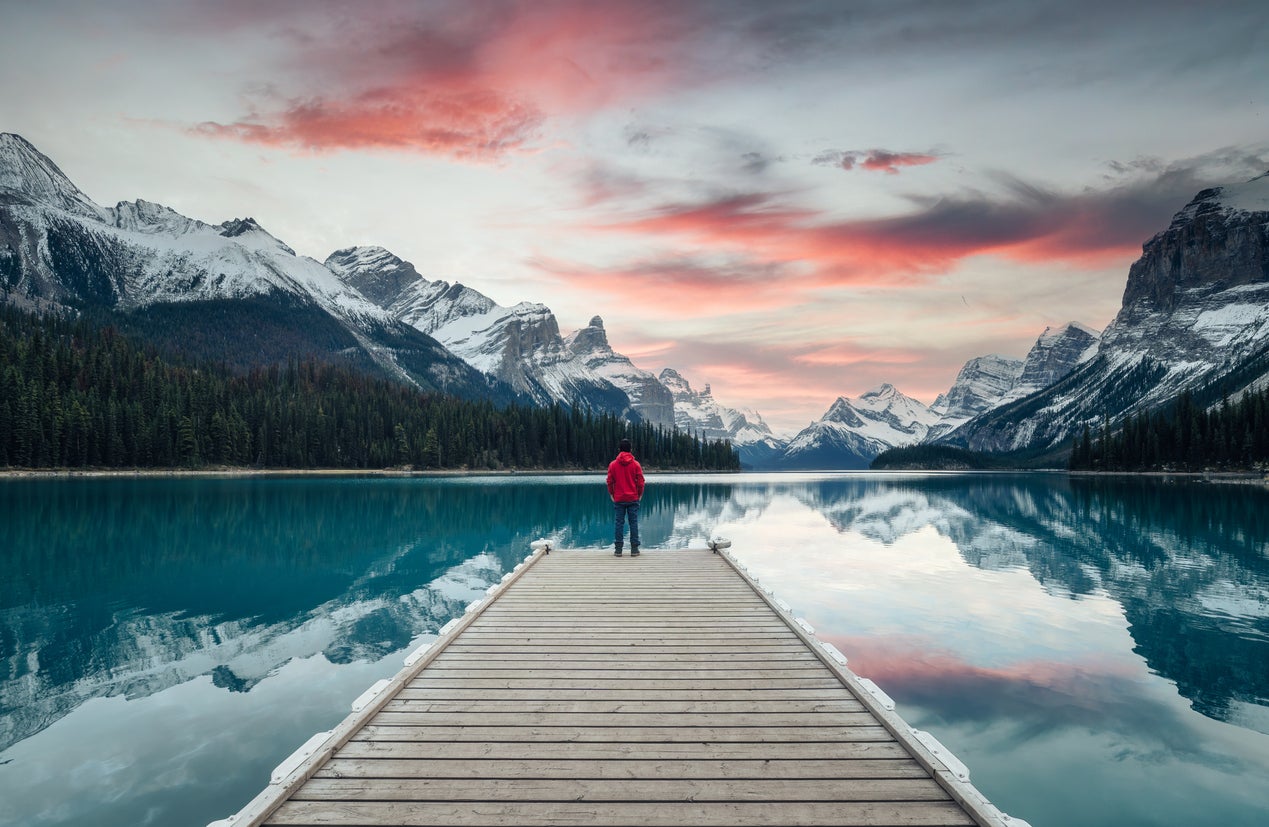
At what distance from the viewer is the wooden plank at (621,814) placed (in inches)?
228

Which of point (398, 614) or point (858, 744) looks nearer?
point (858, 744)

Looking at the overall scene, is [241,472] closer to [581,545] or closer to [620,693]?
[581,545]

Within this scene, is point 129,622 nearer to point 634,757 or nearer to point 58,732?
point 58,732

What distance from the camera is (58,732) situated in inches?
452

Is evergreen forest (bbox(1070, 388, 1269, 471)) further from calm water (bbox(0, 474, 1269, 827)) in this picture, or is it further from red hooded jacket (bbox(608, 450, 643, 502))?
red hooded jacket (bbox(608, 450, 643, 502))

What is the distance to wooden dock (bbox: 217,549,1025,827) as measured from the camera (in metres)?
6.00

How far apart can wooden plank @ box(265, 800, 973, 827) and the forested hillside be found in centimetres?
11664

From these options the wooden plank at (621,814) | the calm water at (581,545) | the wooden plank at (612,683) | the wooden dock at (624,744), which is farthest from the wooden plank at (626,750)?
the calm water at (581,545)

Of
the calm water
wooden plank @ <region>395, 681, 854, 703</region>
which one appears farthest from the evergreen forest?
wooden plank @ <region>395, 681, 854, 703</region>

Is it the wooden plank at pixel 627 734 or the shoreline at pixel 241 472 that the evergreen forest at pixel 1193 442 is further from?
the wooden plank at pixel 627 734

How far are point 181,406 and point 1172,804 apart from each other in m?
136

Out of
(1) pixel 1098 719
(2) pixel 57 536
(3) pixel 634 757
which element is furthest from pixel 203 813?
(2) pixel 57 536

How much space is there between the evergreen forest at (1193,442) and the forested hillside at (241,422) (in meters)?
95.0

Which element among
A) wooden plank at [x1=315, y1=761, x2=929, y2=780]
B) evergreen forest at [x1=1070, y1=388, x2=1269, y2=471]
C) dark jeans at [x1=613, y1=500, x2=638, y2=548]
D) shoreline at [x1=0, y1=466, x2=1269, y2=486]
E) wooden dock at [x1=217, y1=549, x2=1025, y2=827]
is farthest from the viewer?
evergreen forest at [x1=1070, y1=388, x2=1269, y2=471]
